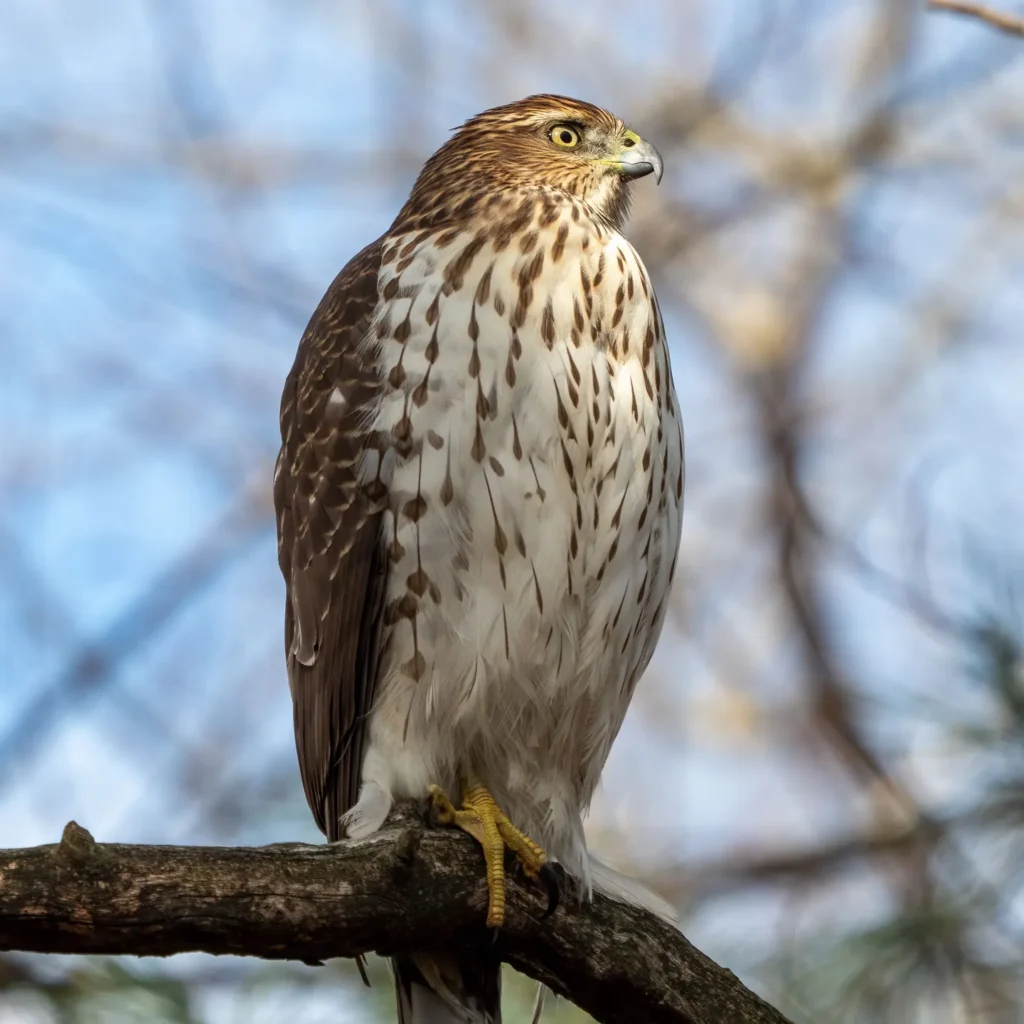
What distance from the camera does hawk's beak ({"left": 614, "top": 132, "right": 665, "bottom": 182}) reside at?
4.52 m

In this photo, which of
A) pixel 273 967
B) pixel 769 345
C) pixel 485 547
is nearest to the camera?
pixel 485 547

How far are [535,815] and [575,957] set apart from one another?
0.64 m

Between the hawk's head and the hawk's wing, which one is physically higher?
the hawk's head

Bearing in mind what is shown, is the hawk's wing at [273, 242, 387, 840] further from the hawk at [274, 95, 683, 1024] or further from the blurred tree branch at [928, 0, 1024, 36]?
the blurred tree branch at [928, 0, 1024, 36]

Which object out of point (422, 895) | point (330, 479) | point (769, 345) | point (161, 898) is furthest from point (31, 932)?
point (769, 345)

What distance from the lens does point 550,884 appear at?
352 cm

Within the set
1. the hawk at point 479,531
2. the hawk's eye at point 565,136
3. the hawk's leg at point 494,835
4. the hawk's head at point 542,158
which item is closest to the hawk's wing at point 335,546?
the hawk at point 479,531

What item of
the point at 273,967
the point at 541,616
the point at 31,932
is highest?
the point at 541,616

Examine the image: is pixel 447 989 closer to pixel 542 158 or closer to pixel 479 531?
pixel 479 531

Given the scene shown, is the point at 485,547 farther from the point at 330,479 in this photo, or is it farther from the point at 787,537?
the point at 787,537

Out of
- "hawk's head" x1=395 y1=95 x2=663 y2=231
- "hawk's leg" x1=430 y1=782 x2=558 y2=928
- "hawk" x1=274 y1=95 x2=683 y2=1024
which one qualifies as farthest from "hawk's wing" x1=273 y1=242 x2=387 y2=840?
"hawk's head" x1=395 y1=95 x2=663 y2=231

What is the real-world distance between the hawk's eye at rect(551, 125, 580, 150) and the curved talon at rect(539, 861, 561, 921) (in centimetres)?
211

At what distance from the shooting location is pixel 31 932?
8.53 feet

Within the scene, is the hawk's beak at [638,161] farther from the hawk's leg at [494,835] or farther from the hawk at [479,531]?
the hawk's leg at [494,835]
